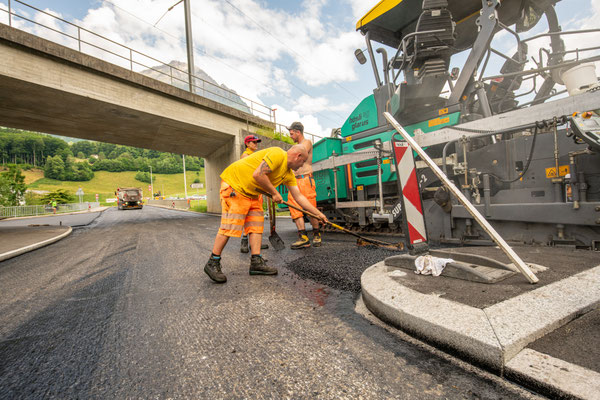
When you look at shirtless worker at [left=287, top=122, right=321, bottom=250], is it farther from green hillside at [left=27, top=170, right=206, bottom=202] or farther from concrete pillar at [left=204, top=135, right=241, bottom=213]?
green hillside at [left=27, top=170, right=206, bottom=202]

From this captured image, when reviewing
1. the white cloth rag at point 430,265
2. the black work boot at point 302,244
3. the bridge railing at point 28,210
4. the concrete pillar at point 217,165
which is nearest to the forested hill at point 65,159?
the bridge railing at point 28,210

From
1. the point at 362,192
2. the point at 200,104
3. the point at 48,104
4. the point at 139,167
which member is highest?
the point at 139,167

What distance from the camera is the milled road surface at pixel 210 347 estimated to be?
121cm

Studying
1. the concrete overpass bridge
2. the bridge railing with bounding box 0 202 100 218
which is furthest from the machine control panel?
the bridge railing with bounding box 0 202 100 218

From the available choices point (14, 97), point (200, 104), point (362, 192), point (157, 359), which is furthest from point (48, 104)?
point (157, 359)

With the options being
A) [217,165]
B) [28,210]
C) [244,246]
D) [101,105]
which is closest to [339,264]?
[244,246]

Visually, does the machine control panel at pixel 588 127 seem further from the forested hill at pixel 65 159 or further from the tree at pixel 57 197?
the forested hill at pixel 65 159

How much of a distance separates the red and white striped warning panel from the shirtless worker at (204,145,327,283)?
1.04m

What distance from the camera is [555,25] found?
4.21 metres

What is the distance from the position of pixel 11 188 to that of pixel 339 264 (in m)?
43.7

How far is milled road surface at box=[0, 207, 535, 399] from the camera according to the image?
1213 mm

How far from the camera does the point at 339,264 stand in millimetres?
3375

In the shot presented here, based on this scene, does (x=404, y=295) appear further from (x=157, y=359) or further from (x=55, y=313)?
(x=55, y=313)

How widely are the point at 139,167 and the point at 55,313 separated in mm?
115756
